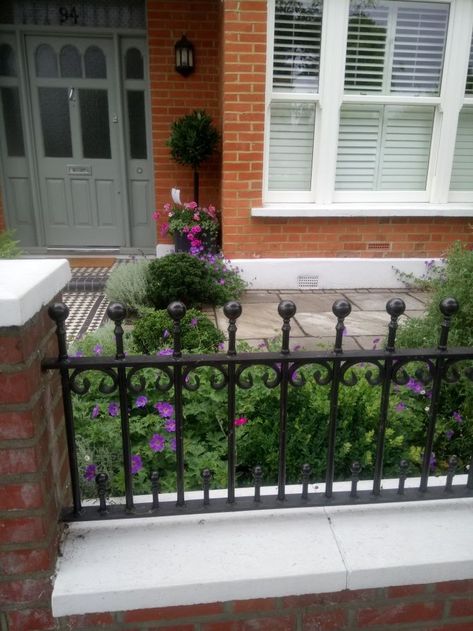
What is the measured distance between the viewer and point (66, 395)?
147 cm

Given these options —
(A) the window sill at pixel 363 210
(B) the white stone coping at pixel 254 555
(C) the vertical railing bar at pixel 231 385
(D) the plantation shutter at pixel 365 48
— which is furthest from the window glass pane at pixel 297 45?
(B) the white stone coping at pixel 254 555

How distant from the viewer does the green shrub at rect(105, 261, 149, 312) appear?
4488 mm

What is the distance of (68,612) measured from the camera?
138cm

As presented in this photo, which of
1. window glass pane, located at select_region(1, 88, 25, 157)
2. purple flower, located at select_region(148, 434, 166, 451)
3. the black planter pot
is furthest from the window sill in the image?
purple flower, located at select_region(148, 434, 166, 451)

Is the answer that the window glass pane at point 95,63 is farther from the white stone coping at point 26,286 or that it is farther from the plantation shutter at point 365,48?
the white stone coping at point 26,286

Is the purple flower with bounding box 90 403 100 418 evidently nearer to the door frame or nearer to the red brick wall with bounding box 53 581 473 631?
the red brick wall with bounding box 53 581 473 631

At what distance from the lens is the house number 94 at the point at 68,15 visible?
5918mm

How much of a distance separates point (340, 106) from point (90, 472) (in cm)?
459

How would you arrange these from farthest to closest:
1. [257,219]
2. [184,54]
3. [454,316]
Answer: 1. [184,54]
2. [257,219]
3. [454,316]

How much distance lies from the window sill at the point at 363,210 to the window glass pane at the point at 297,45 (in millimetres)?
1164

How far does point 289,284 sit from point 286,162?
1.28 m

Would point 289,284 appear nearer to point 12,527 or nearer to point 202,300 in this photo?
point 202,300

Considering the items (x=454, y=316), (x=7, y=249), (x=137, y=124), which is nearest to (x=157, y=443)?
(x=454, y=316)

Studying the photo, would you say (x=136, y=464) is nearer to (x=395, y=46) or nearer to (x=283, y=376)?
(x=283, y=376)
